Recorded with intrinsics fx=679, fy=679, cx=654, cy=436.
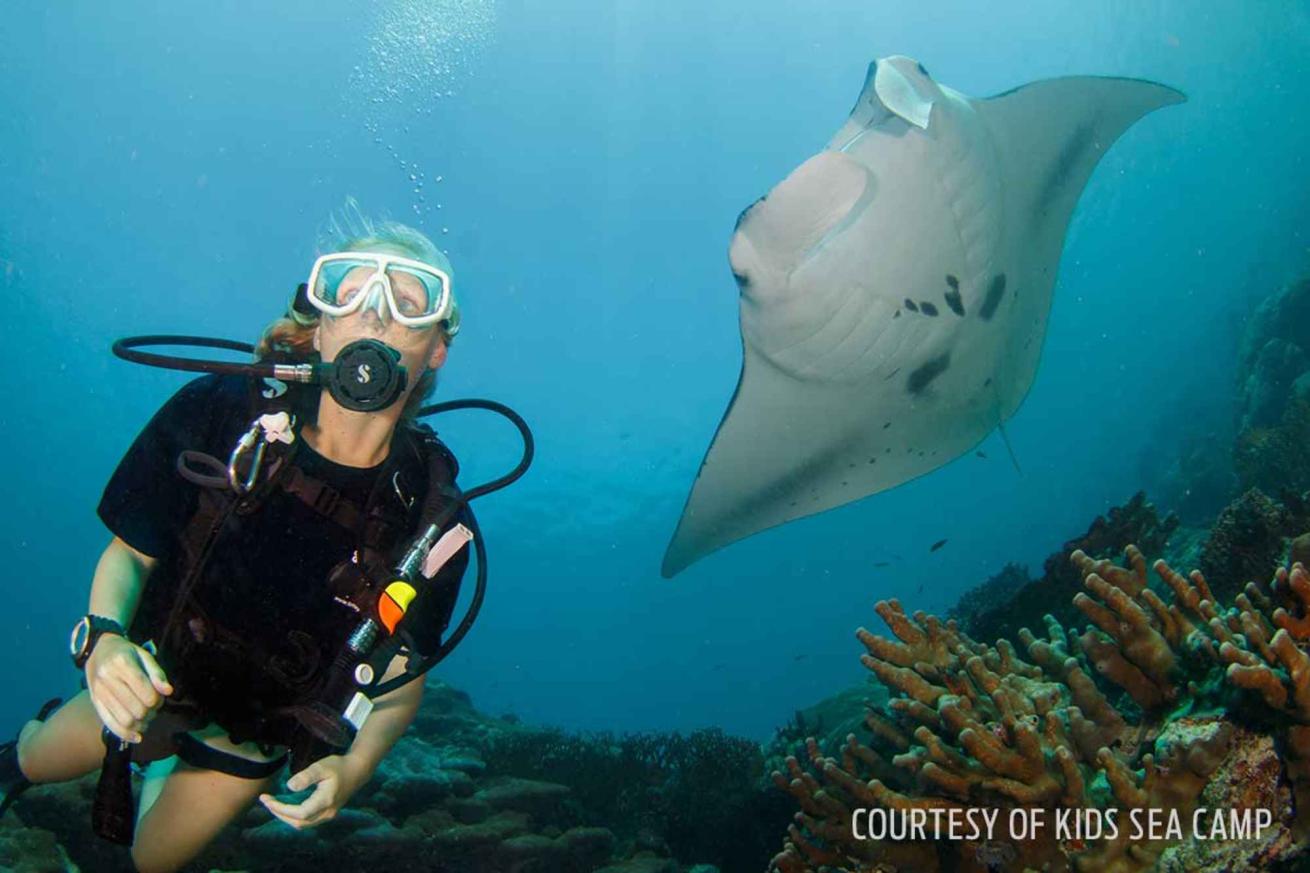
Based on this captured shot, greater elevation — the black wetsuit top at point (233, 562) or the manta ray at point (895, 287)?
the manta ray at point (895, 287)

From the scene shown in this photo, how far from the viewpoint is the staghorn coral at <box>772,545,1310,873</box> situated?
2.09 m

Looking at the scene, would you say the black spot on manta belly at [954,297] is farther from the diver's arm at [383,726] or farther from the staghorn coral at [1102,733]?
the diver's arm at [383,726]

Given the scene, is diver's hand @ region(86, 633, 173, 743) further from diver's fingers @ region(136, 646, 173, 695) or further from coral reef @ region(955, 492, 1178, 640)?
coral reef @ region(955, 492, 1178, 640)

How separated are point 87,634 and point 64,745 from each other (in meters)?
1.18

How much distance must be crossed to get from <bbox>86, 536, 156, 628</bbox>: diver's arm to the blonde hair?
3.00 feet

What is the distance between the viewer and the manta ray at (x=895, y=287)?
3.24 metres

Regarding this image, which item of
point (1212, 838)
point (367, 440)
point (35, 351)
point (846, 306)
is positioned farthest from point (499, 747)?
point (35, 351)

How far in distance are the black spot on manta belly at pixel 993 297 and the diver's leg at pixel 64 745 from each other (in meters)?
5.00

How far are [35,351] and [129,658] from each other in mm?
44063

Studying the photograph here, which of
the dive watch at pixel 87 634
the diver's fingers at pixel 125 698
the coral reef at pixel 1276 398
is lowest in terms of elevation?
the diver's fingers at pixel 125 698

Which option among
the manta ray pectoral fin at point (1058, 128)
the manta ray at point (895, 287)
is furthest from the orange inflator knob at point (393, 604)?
the manta ray pectoral fin at point (1058, 128)

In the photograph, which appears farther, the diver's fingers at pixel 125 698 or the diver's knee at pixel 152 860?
the diver's knee at pixel 152 860

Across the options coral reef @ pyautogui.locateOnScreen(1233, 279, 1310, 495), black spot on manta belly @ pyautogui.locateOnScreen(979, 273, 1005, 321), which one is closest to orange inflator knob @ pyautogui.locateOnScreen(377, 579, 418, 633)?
black spot on manta belly @ pyautogui.locateOnScreen(979, 273, 1005, 321)

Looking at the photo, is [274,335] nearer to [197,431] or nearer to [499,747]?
[197,431]
